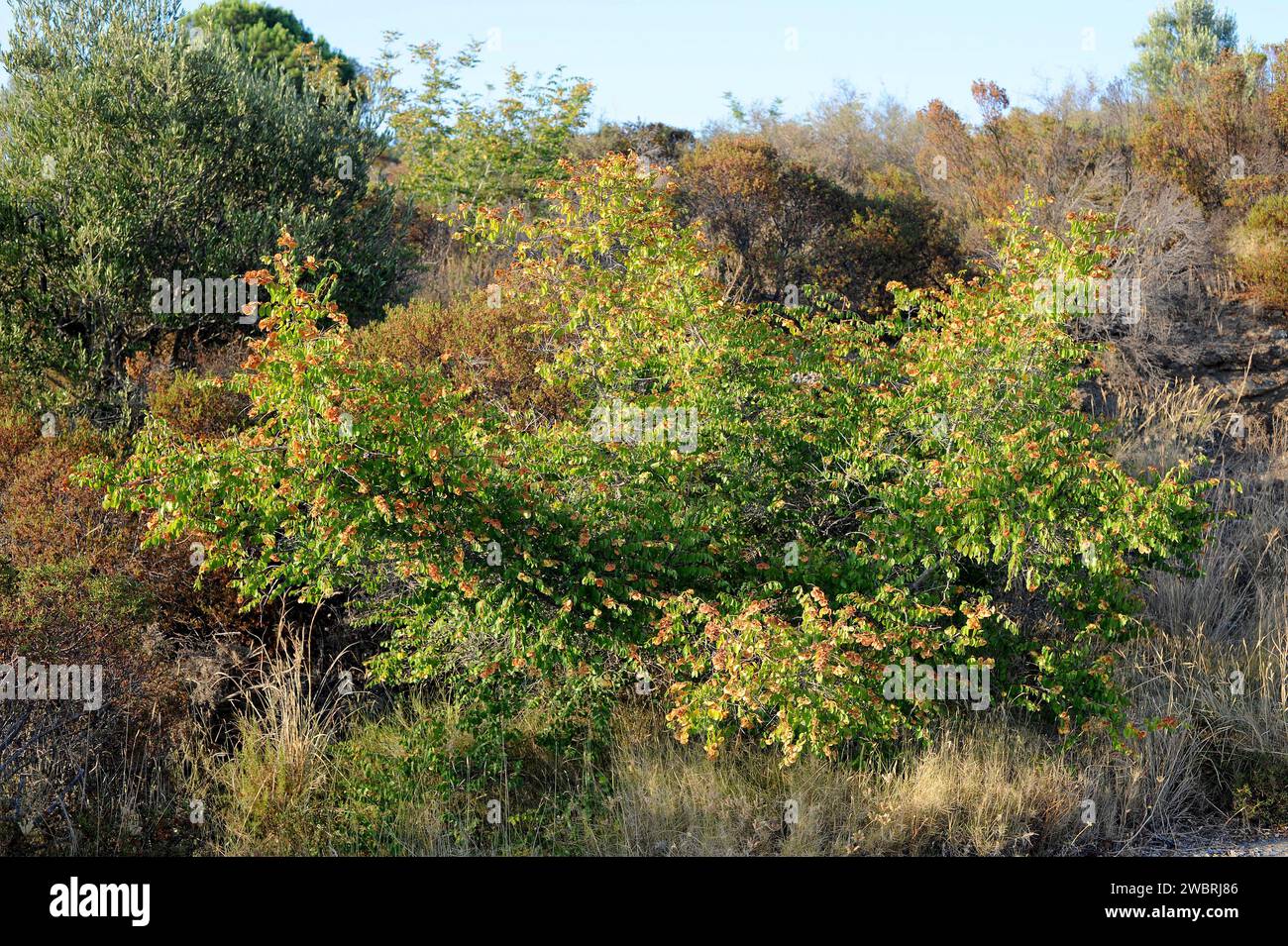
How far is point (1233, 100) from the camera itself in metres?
13.2

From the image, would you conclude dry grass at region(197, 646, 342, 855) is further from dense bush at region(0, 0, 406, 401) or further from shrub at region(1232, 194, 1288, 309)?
shrub at region(1232, 194, 1288, 309)

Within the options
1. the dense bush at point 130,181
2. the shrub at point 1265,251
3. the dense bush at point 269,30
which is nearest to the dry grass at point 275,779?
the dense bush at point 130,181

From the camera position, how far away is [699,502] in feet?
18.9

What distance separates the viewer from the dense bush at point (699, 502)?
193 inches

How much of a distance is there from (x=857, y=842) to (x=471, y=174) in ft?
34.6

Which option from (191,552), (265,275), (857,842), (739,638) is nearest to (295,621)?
(191,552)

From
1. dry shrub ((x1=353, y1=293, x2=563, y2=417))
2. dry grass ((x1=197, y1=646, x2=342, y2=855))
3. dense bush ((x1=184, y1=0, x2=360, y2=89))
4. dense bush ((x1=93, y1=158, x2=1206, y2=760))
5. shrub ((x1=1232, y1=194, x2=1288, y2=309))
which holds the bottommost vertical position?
dry grass ((x1=197, y1=646, x2=342, y2=855))

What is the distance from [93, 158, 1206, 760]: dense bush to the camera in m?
4.90

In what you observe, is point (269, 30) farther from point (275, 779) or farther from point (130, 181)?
point (275, 779)

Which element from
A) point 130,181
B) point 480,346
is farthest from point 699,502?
point 130,181

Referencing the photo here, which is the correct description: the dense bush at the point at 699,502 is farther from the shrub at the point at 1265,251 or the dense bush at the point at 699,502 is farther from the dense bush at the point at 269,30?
the dense bush at the point at 269,30

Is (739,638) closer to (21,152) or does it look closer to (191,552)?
(191,552)

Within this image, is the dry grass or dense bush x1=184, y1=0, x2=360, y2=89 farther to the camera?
dense bush x1=184, y1=0, x2=360, y2=89

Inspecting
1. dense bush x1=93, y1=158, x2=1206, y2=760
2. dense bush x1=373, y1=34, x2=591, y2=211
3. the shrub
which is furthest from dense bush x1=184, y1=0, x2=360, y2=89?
dense bush x1=93, y1=158, x2=1206, y2=760
